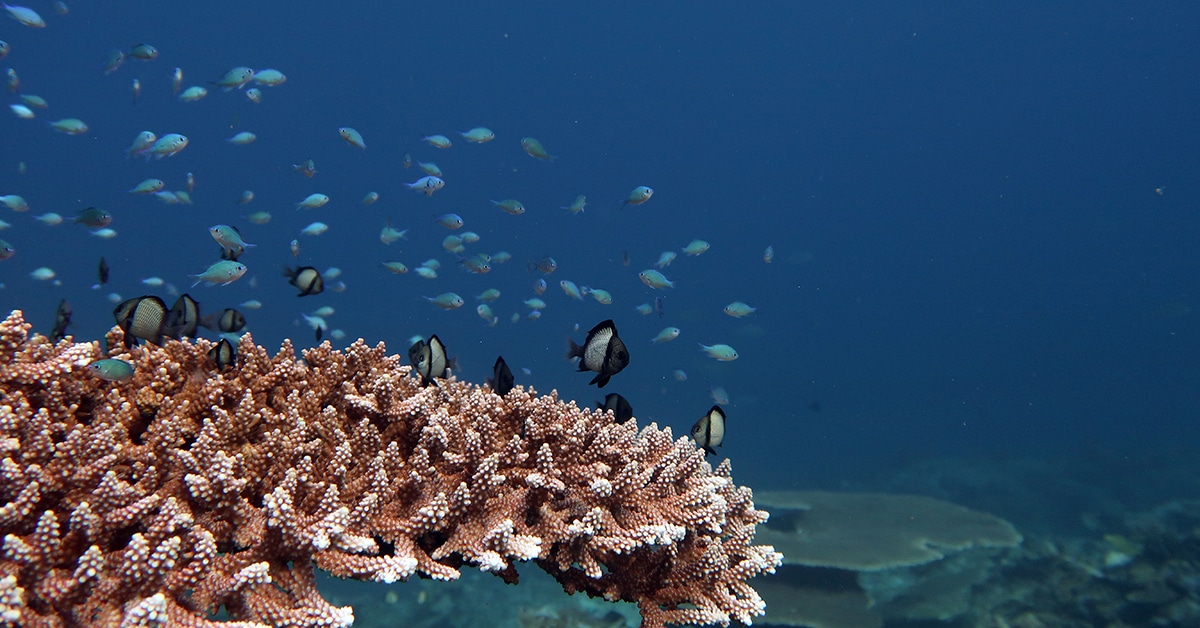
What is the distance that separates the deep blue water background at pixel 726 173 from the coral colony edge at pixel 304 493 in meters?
60.5

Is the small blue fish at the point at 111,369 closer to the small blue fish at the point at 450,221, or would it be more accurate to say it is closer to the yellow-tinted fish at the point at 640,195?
the small blue fish at the point at 450,221

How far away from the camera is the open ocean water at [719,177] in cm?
7931

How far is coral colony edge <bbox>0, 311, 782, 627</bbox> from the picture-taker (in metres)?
2.05

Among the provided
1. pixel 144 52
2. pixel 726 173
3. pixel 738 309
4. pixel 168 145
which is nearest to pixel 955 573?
pixel 738 309

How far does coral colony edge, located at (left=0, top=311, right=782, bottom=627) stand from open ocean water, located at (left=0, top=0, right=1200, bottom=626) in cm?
5650

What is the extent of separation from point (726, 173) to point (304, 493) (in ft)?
415

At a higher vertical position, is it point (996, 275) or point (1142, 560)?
point (996, 275)

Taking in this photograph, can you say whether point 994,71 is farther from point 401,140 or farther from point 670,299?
point 401,140

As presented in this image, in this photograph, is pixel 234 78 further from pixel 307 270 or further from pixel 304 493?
pixel 304 493

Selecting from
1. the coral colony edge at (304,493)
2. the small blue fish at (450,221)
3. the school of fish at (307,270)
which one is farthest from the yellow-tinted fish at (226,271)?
the small blue fish at (450,221)

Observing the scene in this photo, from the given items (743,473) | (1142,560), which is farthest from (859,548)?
(743,473)

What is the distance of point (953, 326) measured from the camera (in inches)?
4409

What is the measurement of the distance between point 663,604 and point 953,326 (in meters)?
128

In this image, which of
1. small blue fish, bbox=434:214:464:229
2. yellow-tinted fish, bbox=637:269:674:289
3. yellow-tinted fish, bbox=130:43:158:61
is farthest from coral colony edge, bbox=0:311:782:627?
yellow-tinted fish, bbox=130:43:158:61
